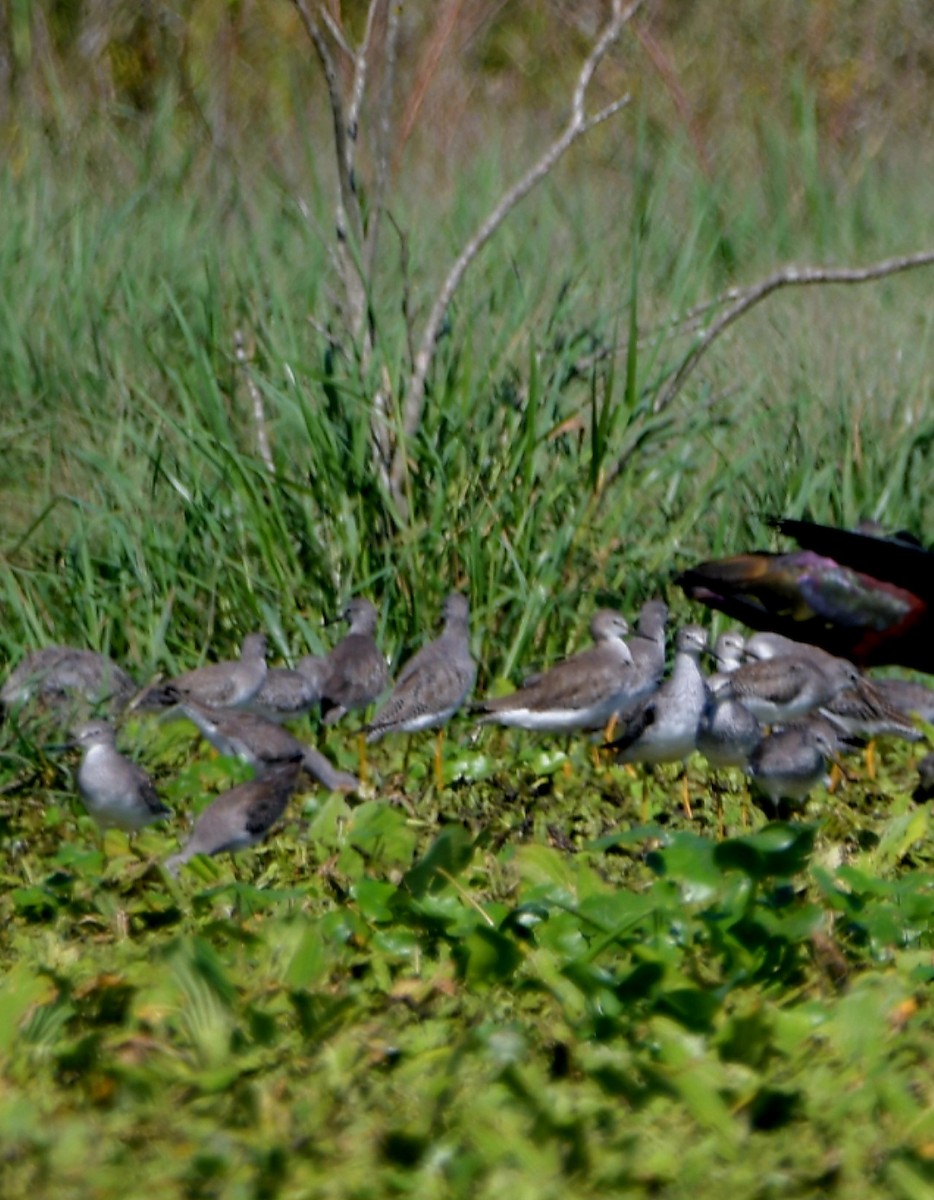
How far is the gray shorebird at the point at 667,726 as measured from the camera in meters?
6.68

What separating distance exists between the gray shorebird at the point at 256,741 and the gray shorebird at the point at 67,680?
24cm

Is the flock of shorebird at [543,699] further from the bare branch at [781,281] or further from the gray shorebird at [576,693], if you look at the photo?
the bare branch at [781,281]

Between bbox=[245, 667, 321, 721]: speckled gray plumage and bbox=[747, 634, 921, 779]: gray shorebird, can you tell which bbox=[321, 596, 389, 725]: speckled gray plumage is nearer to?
bbox=[245, 667, 321, 721]: speckled gray plumage

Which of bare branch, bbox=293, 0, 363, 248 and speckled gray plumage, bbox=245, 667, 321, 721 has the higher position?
bare branch, bbox=293, 0, 363, 248

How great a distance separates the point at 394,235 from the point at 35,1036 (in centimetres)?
529

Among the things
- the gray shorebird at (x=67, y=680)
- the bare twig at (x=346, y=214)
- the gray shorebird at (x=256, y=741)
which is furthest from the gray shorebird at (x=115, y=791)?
the bare twig at (x=346, y=214)

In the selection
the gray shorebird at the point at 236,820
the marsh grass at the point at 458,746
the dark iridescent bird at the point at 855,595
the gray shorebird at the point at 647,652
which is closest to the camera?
the marsh grass at the point at 458,746

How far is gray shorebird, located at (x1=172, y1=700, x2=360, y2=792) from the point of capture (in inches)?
257

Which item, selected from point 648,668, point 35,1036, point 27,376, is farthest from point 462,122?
point 35,1036

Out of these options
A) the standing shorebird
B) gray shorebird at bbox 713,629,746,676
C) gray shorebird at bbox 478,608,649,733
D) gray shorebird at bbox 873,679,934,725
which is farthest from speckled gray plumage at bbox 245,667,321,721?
gray shorebird at bbox 873,679,934,725

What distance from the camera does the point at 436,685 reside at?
677 centimetres

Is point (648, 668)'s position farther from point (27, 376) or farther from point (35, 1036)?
point (35, 1036)

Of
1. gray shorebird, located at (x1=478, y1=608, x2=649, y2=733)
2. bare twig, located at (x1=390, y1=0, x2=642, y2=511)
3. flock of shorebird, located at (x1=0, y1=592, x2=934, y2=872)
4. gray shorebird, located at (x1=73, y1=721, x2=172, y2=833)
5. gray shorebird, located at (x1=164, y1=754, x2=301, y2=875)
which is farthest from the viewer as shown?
bare twig, located at (x1=390, y1=0, x2=642, y2=511)

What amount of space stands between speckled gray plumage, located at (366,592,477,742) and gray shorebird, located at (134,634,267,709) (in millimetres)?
456
